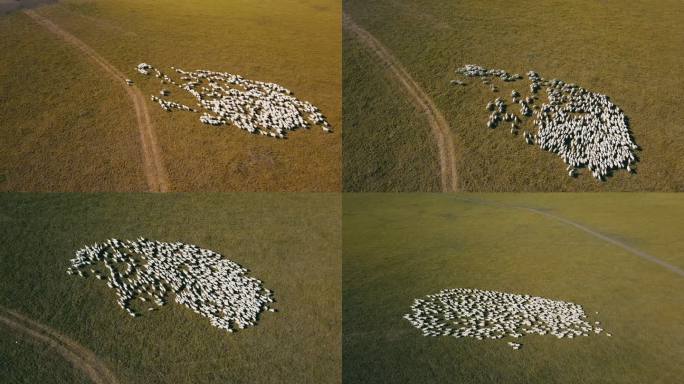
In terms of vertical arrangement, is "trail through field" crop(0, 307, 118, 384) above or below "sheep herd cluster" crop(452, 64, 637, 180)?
below

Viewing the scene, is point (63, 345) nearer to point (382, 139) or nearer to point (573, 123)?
point (382, 139)

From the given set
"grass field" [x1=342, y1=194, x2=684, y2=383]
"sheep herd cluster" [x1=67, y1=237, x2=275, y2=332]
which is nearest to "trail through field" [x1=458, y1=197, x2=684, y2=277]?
"grass field" [x1=342, y1=194, x2=684, y2=383]

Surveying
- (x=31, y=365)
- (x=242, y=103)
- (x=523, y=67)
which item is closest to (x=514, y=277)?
(x=242, y=103)

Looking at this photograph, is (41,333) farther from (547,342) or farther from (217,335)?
(547,342)

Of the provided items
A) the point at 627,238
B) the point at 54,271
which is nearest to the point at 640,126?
the point at 627,238

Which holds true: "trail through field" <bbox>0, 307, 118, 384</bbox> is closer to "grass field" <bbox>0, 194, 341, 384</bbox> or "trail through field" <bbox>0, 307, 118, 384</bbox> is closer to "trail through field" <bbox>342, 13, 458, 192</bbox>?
"grass field" <bbox>0, 194, 341, 384</bbox>
